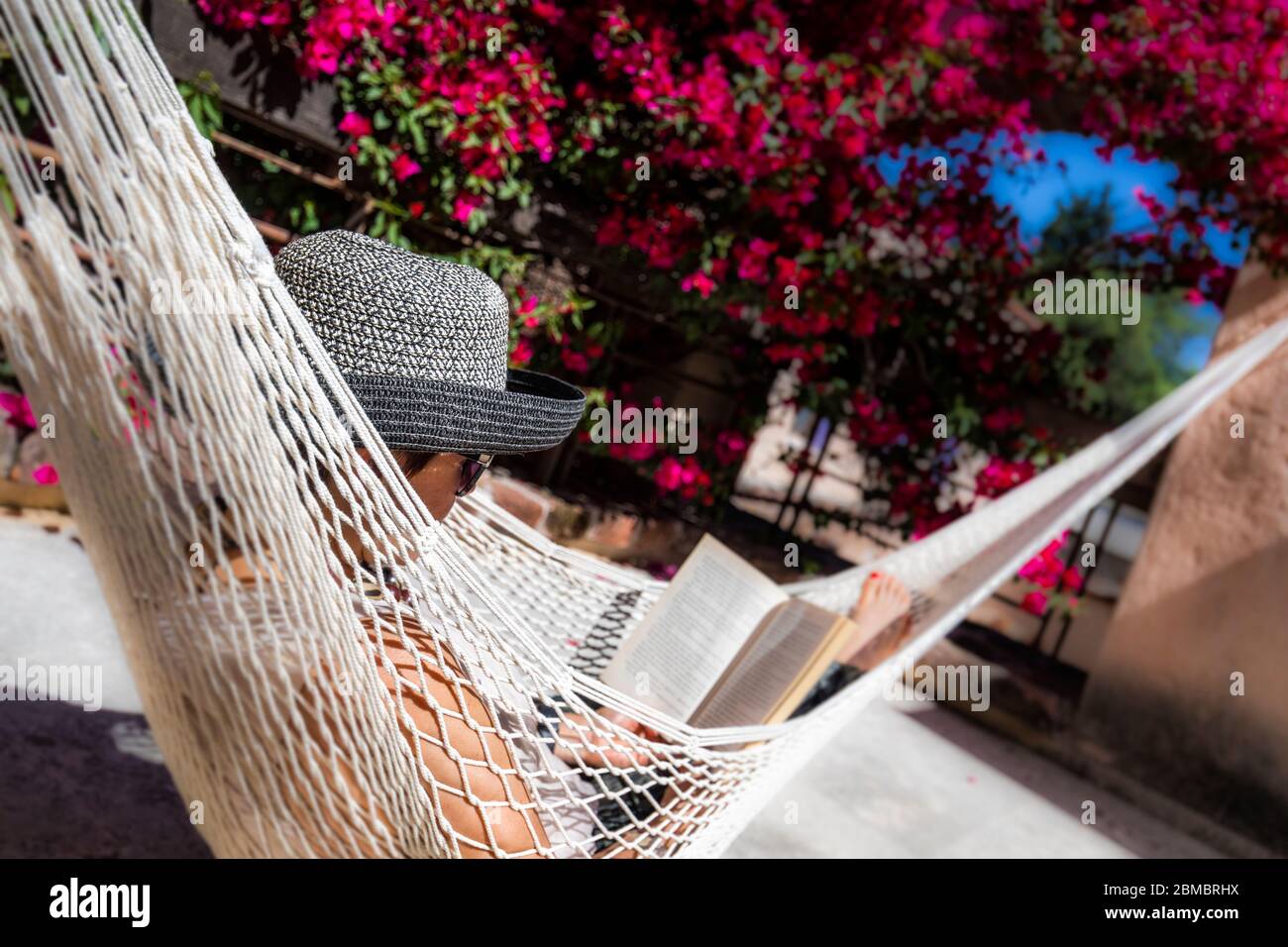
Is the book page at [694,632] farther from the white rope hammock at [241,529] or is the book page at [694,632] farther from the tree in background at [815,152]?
the tree in background at [815,152]

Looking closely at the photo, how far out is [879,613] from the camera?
1754mm

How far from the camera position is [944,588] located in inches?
76.7

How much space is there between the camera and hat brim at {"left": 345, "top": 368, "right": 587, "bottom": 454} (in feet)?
3.03

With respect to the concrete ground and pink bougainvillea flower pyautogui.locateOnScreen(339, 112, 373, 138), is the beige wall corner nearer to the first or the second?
the concrete ground

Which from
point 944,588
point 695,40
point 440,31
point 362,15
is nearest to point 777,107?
point 695,40

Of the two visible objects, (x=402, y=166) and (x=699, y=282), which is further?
(x=699, y=282)

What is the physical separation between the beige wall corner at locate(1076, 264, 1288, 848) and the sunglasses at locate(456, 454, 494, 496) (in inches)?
103

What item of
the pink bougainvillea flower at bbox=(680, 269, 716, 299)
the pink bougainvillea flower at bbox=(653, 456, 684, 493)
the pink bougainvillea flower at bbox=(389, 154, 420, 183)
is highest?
the pink bougainvillea flower at bbox=(389, 154, 420, 183)

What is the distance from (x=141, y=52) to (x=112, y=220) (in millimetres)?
152

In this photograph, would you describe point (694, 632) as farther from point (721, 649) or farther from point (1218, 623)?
point (1218, 623)

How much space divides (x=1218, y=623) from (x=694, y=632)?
2183mm

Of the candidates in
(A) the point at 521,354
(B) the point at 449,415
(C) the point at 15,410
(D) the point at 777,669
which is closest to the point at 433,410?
(B) the point at 449,415

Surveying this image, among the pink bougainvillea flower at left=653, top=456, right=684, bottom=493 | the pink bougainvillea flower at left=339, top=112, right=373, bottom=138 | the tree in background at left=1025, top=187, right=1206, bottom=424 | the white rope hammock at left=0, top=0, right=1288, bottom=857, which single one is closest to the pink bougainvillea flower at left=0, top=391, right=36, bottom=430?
the pink bougainvillea flower at left=339, top=112, right=373, bottom=138
